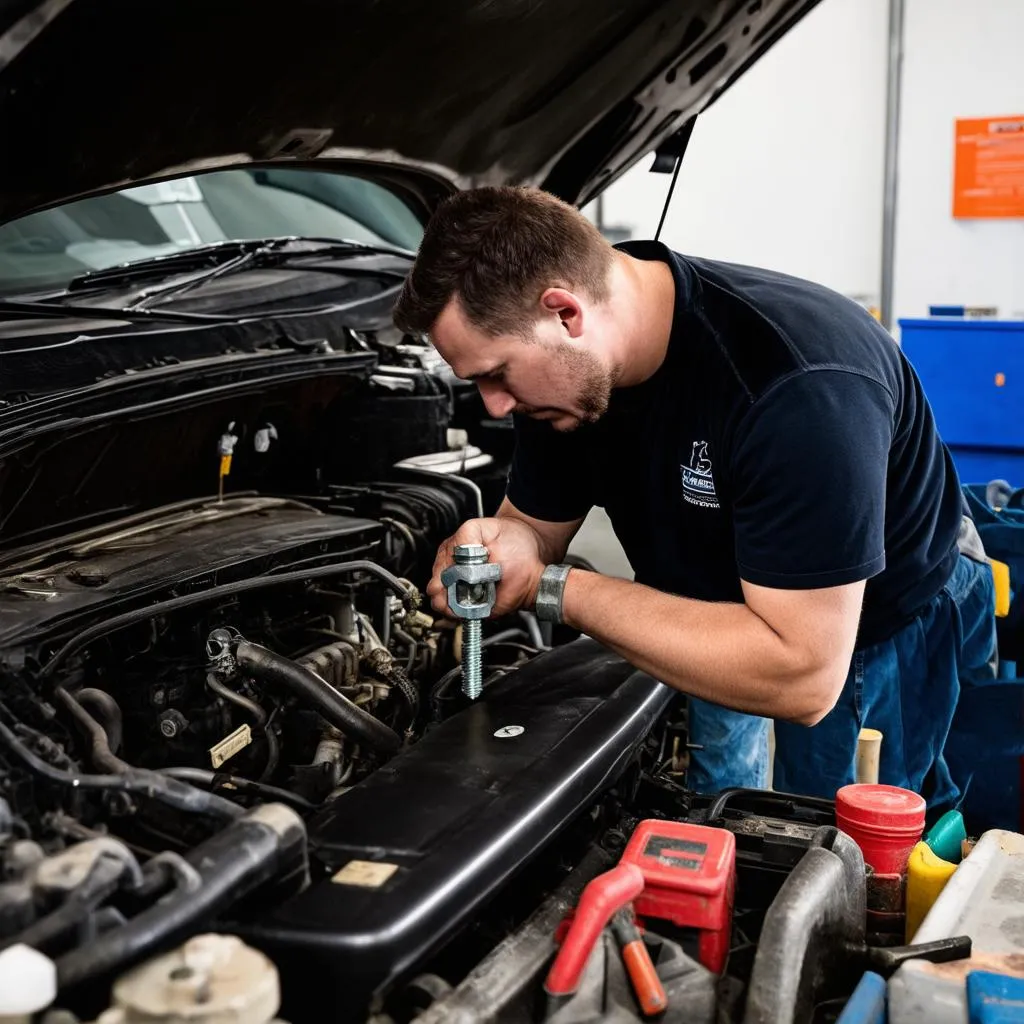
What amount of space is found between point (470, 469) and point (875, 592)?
3.00ft

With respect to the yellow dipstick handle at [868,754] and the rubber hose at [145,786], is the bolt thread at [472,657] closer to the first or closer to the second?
the rubber hose at [145,786]

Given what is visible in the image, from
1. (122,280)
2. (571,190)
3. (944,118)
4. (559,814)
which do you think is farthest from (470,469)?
(944,118)

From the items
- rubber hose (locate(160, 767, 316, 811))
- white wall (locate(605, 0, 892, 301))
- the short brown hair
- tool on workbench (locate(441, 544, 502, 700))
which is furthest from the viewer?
white wall (locate(605, 0, 892, 301))

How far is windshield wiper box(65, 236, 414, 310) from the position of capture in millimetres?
2123

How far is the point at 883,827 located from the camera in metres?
1.33

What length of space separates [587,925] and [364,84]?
47.8 inches

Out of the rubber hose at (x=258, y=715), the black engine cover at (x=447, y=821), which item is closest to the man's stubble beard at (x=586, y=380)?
the black engine cover at (x=447, y=821)

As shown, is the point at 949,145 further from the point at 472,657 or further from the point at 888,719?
the point at 472,657

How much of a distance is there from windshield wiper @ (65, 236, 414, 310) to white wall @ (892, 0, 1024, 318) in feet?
12.3

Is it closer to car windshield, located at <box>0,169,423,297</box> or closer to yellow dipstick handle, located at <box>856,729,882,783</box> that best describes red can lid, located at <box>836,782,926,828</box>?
yellow dipstick handle, located at <box>856,729,882,783</box>

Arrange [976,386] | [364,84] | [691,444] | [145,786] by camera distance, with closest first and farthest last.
→ [145,786] → [691,444] → [364,84] → [976,386]

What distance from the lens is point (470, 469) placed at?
2396 millimetres

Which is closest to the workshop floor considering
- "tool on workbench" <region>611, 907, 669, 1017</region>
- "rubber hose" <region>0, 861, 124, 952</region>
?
"tool on workbench" <region>611, 907, 669, 1017</region>

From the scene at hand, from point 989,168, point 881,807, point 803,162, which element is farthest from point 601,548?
point 881,807
